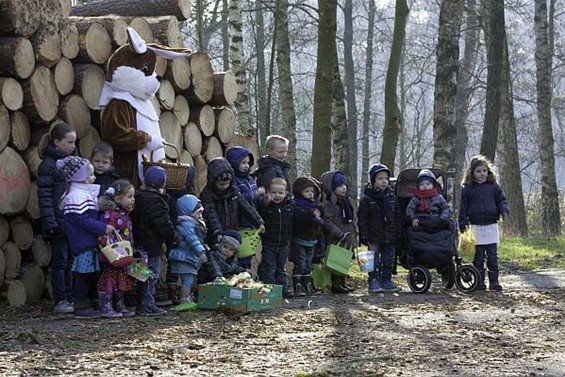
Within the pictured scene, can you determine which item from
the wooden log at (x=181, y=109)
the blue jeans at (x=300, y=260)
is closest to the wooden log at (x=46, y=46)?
the wooden log at (x=181, y=109)

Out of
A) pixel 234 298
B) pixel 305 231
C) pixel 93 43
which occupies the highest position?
pixel 93 43

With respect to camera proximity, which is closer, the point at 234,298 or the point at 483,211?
the point at 234,298

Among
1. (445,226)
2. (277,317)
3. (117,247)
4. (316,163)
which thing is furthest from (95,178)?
(316,163)

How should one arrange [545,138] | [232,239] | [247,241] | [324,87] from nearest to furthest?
1. [232,239]
2. [247,241]
3. [324,87]
4. [545,138]

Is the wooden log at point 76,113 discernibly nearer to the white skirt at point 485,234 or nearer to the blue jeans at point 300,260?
the blue jeans at point 300,260

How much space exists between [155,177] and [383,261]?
3.66 metres

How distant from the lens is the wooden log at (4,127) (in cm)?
992

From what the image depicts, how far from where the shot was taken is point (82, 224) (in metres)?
9.55

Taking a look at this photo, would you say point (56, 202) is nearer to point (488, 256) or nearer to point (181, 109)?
point (181, 109)

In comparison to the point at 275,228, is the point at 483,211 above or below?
above

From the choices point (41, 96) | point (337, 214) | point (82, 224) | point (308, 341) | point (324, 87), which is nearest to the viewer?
point (308, 341)

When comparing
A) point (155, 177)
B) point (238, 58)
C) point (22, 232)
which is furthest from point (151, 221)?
point (238, 58)

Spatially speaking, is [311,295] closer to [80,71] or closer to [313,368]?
[80,71]

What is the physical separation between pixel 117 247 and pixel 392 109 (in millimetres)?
10578
